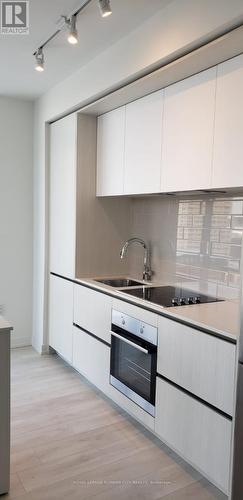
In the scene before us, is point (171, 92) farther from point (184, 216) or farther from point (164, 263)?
point (164, 263)

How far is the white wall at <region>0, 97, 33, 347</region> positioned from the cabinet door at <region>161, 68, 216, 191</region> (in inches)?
80.2

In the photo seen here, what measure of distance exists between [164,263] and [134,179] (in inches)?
30.3

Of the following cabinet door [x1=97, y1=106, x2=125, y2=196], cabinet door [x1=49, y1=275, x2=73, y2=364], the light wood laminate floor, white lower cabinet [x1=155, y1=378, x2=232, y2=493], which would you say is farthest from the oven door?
cabinet door [x1=97, y1=106, x2=125, y2=196]

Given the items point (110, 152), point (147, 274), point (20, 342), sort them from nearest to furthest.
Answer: point (110, 152) < point (147, 274) < point (20, 342)

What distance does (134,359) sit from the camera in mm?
2734

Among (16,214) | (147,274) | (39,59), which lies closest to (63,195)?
(16,214)

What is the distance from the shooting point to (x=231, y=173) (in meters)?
2.16

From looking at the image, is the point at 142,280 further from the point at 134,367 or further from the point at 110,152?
the point at 110,152

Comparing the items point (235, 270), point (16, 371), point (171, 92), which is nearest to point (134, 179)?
point (171, 92)

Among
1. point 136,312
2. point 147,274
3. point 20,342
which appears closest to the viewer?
point 136,312

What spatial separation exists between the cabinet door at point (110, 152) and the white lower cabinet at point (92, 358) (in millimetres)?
1213

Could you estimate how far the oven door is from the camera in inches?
100

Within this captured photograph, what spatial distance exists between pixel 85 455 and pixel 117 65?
8.21 feet

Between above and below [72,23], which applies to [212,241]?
below
